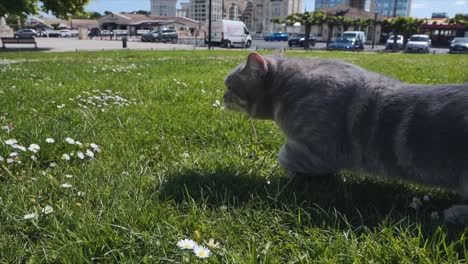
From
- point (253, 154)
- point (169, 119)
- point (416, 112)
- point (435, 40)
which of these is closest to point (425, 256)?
point (416, 112)

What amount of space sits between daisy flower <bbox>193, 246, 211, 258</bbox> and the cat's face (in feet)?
5.90

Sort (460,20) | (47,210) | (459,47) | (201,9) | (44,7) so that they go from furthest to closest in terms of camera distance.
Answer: (201,9) → (460,20) → (459,47) → (44,7) → (47,210)

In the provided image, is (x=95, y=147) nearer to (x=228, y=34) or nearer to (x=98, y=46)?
(x=98, y=46)

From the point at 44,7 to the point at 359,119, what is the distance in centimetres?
3527

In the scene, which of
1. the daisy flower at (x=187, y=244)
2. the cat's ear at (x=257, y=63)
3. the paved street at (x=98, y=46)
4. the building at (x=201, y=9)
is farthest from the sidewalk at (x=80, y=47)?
the building at (x=201, y=9)

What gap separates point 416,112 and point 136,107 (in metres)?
4.23

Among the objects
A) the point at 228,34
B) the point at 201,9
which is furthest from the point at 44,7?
the point at 201,9

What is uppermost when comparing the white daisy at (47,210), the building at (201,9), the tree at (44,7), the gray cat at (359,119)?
the building at (201,9)

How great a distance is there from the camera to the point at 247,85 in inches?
143

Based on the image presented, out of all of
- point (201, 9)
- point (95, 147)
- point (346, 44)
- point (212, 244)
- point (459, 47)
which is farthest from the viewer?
point (201, 9)

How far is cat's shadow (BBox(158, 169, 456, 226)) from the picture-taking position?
2717 mm

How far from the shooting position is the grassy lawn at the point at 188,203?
2.25 meters

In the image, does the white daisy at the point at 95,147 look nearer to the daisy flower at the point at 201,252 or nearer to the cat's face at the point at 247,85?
the cat's face at the point at 247,85

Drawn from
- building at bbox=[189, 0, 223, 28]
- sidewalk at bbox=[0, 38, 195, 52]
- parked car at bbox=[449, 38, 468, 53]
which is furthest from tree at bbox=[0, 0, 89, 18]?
building at bbox=[189, 0, 223, 28]
